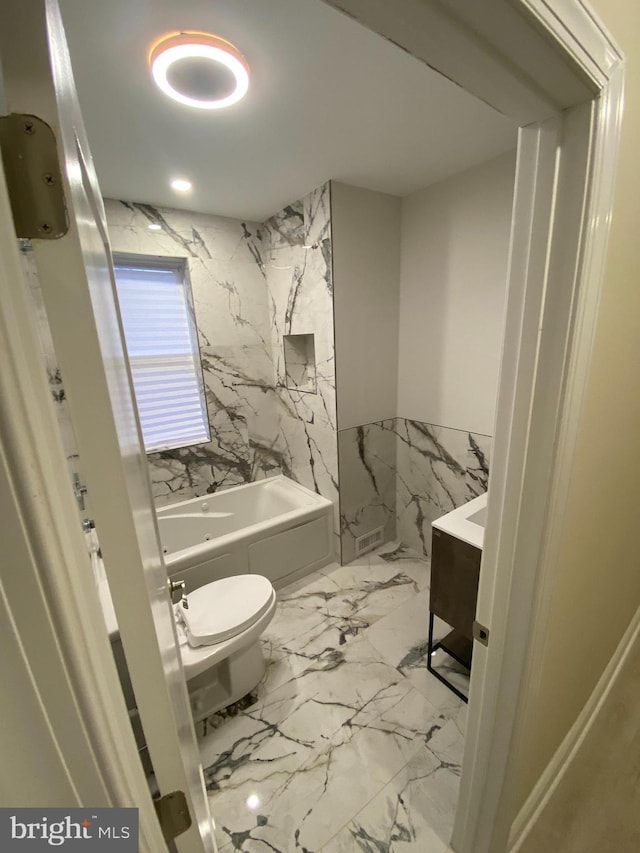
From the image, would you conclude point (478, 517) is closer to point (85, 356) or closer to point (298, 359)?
point (85, 356)

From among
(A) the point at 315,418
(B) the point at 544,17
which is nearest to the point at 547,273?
(B) the point at 544,17

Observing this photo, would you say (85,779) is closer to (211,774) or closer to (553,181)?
(553,181)

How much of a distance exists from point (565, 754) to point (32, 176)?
6.72ft

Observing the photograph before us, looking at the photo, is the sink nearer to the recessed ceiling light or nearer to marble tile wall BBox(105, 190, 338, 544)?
marble tile wall BBox(105, 190, 338, 544)

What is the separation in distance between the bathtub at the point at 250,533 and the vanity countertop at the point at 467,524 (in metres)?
1.12

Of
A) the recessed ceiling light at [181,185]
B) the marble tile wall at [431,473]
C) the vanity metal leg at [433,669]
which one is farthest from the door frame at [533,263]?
the recessed ceiling light at [181,185]

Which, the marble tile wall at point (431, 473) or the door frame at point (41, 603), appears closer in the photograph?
the door frame at point (41, 603)

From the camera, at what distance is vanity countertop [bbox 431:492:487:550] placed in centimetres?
134

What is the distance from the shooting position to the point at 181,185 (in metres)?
1.98

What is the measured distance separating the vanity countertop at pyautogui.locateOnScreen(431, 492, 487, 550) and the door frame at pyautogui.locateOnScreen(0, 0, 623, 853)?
50cm

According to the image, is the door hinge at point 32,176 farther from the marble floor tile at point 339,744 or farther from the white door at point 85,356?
the marble floor tile at point 339,744

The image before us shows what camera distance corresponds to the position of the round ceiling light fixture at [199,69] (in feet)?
3.45

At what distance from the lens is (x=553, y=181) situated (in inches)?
23.6

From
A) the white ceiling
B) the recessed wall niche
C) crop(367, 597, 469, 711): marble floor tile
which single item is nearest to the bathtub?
crop(367, 597, 469, 711): marble floor tile
